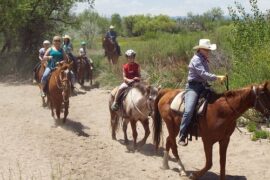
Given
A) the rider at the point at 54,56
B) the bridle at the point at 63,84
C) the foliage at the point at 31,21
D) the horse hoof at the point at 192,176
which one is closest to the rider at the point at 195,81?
the horse hoof at the point at 192,176

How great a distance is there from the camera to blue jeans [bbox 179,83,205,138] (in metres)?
7.69

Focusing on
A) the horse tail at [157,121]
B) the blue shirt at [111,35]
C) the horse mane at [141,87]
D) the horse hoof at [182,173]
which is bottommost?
the horse hoof at [182,173]

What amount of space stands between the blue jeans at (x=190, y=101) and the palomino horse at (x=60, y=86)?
471cm

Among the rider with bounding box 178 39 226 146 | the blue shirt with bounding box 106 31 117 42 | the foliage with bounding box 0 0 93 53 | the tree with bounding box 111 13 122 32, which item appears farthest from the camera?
the tree with bounding box 111 13 122 32

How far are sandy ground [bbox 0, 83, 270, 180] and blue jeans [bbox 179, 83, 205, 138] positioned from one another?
1.04 metres

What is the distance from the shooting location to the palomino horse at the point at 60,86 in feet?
38.8

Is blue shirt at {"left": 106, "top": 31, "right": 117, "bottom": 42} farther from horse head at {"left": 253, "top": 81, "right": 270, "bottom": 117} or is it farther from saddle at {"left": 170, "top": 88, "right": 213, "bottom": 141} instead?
horse head at {"left": 253, "top": 81, "right": 270, "bottom": 117}

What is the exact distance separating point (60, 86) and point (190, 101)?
5204 millimetres

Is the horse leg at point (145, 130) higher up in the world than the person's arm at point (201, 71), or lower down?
lower down

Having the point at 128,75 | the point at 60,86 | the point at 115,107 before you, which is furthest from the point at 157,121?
the point at 60,86

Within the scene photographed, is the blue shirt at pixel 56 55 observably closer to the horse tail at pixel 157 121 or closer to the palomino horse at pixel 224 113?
the horse tail at pixel 157 121

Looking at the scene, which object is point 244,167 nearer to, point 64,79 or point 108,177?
point 108,177

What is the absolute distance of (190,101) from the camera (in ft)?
25.3

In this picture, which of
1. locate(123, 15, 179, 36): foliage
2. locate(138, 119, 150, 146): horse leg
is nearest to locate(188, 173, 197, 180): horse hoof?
locate(138, 119, 150, 146): horse leg
